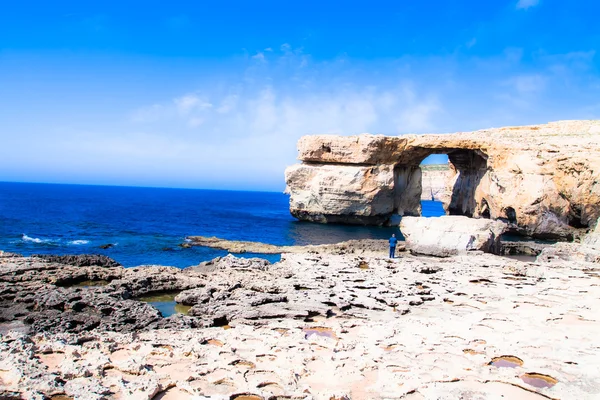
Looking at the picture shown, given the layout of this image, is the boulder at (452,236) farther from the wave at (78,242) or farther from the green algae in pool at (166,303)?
the wave at (78,242)

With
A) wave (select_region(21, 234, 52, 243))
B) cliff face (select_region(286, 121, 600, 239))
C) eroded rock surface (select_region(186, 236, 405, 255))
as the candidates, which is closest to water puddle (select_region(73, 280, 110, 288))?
eroded rock surface (select_region(186, 236, 405, 255))

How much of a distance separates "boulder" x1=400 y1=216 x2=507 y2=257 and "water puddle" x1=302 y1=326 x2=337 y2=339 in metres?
14.2

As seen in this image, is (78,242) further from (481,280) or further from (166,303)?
(481,280)

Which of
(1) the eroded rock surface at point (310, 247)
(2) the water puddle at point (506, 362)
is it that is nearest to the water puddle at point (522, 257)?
(1) the eroded rock surface at point (310, 247)

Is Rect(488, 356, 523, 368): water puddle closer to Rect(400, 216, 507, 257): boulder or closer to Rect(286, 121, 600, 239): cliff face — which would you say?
Rect(400, 216, 507, 257): boulder

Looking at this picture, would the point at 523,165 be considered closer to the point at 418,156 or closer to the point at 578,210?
the point at 578,210

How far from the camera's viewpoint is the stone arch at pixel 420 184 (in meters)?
46.2

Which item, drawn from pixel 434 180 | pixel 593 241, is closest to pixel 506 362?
pixel 593 241

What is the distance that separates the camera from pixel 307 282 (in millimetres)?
15070

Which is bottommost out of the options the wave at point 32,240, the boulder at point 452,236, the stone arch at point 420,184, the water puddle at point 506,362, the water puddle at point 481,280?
the wave at point 32,240

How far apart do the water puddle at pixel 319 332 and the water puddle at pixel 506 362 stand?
357 cm

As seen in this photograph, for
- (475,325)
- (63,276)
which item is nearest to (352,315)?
(475,325)

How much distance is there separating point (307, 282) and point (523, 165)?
93.1ft

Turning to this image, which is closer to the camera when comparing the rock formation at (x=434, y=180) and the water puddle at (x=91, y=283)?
the water puddle at (x=91, y=283)
